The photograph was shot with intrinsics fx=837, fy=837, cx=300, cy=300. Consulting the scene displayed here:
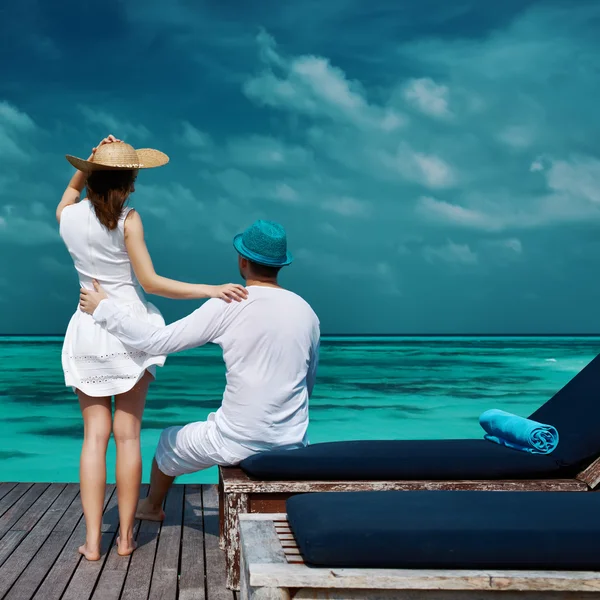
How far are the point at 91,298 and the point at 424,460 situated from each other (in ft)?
4.25

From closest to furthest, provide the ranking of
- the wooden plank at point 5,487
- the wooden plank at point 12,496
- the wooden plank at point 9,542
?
1. the wooden plank at point 9,542
2. the wooden plank at point 12,496
3. the wooden plank at point 5,487

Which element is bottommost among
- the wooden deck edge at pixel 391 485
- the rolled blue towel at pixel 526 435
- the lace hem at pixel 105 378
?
the wooden deck edge at pixel 391 485

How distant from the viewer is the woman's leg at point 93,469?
3.03 metres

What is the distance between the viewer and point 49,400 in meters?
13.2

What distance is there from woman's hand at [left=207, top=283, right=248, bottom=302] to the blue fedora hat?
12 centimetres

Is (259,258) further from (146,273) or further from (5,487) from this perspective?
(5,487)

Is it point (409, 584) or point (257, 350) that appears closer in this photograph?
point (409, 584)

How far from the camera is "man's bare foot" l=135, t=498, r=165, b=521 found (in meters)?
3.57

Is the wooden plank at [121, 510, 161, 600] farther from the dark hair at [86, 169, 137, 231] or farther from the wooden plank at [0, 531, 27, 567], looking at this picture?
the dark hair at [86, 169, 137, 231]

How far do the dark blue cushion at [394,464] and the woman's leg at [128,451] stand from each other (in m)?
0.52

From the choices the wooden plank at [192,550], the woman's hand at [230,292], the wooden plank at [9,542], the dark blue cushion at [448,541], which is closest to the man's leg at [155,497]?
the wooden plank at [192,550]

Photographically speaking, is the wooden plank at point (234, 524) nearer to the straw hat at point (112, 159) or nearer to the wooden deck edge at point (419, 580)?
the wooden deck edge at point (419, 580)

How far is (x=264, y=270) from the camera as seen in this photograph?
2896mm

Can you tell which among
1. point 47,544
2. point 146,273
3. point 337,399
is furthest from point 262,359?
point 337,399
